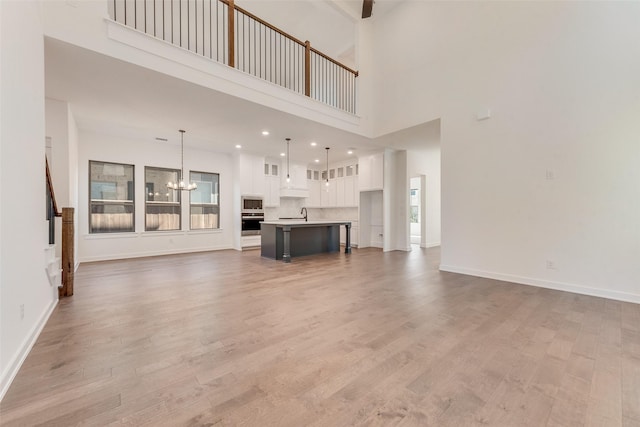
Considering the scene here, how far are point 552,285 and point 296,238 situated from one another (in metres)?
4.87

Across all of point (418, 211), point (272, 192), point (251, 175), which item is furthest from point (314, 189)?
point (418, 211)

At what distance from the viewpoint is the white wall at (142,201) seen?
5.98 m

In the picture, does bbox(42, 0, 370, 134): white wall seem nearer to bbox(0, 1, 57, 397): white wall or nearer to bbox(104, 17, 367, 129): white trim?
bbox(104, 17, 367, 129): white trim

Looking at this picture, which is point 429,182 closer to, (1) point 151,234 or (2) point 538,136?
(2) point 538,136

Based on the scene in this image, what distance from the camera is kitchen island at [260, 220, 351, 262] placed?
5.93 meters

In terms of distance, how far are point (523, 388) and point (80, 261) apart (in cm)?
795

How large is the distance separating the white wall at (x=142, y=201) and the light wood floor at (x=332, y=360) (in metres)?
3.20

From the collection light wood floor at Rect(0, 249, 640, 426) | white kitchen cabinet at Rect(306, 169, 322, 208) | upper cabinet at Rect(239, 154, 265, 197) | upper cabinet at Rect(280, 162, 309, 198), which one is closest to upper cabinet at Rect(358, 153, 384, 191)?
upper cabinet at Rect(280, 162, 309, 198)

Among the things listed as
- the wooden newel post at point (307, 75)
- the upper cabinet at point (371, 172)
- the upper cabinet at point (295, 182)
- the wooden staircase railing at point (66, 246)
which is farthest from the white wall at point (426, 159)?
the wooden staircase railing at point (66, 246)

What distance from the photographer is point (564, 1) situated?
371 centimetres

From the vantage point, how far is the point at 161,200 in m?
7.12

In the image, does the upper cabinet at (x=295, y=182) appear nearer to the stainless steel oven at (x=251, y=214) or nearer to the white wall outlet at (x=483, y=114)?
the stainless steel oven at (x=251, y=214)

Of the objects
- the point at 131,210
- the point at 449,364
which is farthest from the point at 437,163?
the point at 131,210

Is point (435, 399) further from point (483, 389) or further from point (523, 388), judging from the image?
point (523, 388)
